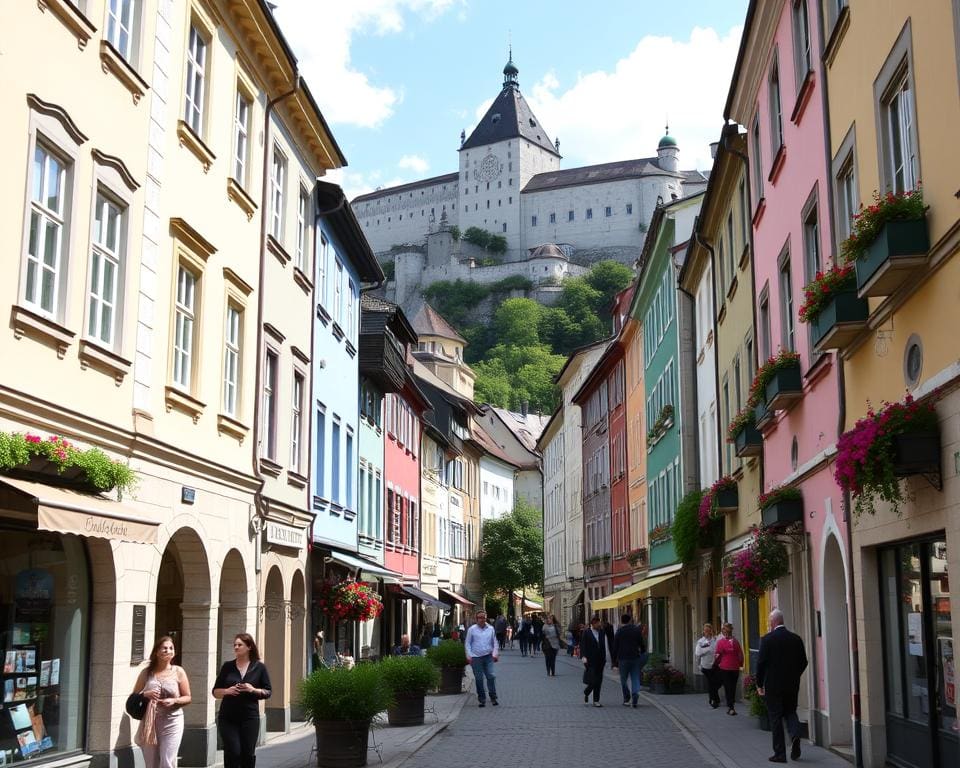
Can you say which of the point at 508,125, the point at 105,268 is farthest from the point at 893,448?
the point at 508,125

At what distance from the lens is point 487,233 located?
536ft

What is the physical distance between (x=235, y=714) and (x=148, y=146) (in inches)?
222

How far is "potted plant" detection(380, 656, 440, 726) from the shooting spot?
59.9ft

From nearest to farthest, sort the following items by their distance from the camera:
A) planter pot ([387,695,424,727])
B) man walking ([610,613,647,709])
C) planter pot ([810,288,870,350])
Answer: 1. planter pot ([810,288,870,350])
2. planter pot ([387,695,424,727])
3. man walking ([610,613,647,709])

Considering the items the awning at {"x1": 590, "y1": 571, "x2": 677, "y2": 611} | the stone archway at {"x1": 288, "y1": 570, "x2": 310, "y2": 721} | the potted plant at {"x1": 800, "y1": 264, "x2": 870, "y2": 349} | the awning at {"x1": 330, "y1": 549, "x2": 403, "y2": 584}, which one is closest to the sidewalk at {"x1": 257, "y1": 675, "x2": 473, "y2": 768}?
the stone archway at {"x1": 288, "y1": 570, "x2": 310, "y2": 721}

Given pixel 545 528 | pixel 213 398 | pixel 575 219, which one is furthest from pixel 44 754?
pixel 575 219

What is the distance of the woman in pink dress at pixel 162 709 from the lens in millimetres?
9914

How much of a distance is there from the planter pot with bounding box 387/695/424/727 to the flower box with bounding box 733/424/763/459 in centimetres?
617

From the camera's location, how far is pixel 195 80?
575 inches

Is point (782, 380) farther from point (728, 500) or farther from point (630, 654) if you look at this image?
point (630, 654)

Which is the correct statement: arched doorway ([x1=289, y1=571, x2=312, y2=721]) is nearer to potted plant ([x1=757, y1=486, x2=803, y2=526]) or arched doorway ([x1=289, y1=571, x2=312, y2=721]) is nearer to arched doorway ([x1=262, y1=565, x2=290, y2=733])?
arched doorway ([x1=262, y1=565, x2=290, y2=733])

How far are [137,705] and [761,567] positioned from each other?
368 inches

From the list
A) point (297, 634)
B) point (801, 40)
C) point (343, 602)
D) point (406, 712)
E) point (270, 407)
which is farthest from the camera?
point (343, 602)

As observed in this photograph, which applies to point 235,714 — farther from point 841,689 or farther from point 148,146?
point 841,689
